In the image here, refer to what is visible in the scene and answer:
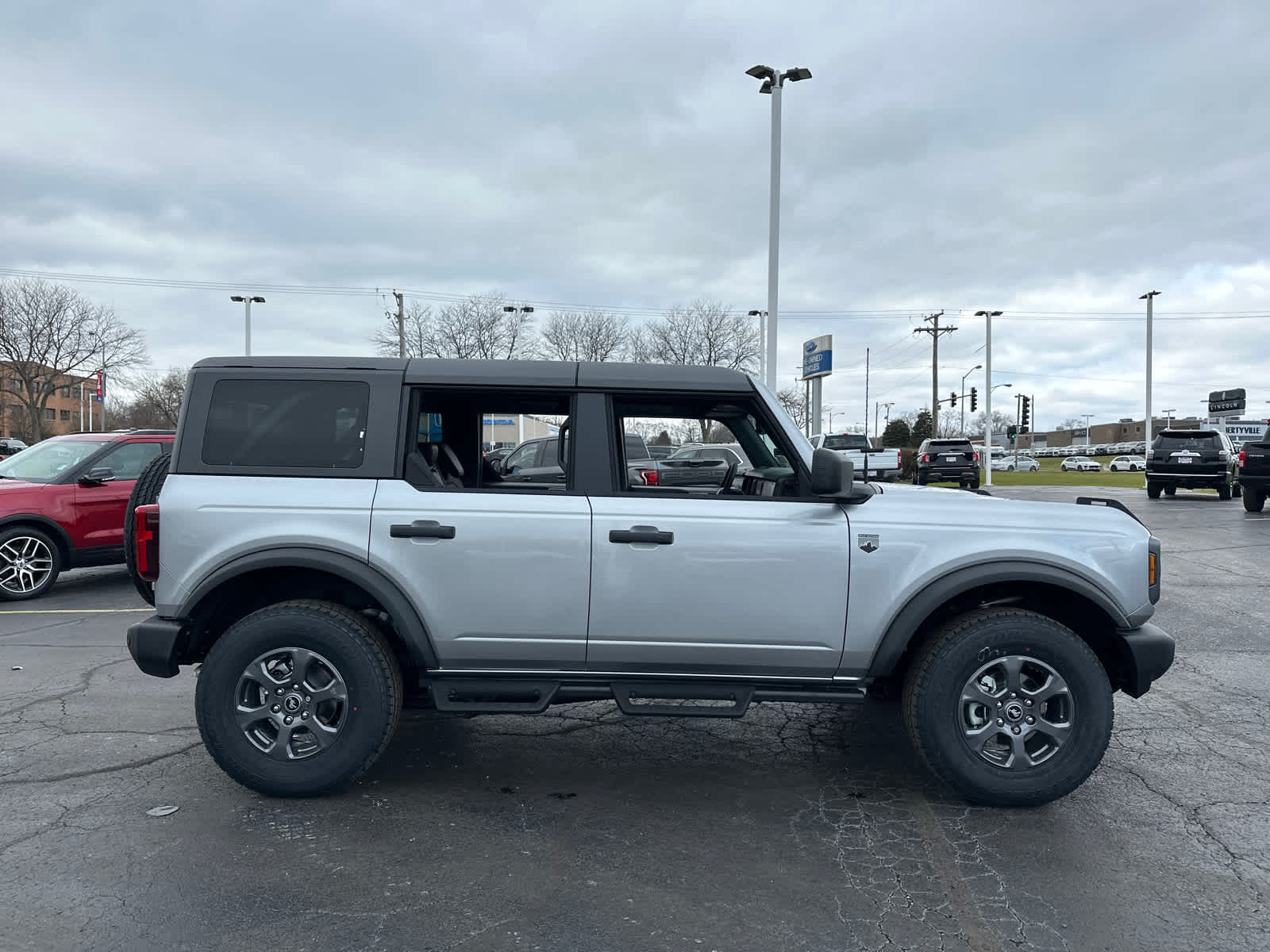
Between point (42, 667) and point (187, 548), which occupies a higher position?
point (187, 548)

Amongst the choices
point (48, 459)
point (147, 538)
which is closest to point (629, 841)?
point (147, 538)

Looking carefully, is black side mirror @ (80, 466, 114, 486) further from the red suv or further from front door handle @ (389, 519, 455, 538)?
front door handle @ (389, 519, 455, 538)

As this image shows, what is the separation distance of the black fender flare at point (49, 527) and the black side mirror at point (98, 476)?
50 cm

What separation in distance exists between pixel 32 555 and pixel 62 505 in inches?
22.2

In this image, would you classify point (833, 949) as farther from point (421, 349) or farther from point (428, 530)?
point (421, 349)

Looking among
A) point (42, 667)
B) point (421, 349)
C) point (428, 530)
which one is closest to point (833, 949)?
point (428, 530)

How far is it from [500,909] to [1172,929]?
2.19m

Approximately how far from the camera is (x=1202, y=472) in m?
21.0

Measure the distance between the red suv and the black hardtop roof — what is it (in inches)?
229

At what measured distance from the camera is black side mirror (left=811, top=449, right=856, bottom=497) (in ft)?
11.5

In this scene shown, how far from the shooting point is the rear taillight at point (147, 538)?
12.3 ft

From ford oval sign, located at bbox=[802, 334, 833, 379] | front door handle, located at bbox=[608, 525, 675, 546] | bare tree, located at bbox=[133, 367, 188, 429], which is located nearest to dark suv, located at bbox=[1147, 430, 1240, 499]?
ford oval sign, located at bbox=[802, 334, 833, 379]

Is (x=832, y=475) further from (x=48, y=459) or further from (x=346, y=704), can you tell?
(x=48, y=459)

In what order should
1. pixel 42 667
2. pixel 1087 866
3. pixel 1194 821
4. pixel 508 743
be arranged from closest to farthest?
pixel 1087 866 → pixel 1194 821 → pixel 508 743 → pixel 42 667
